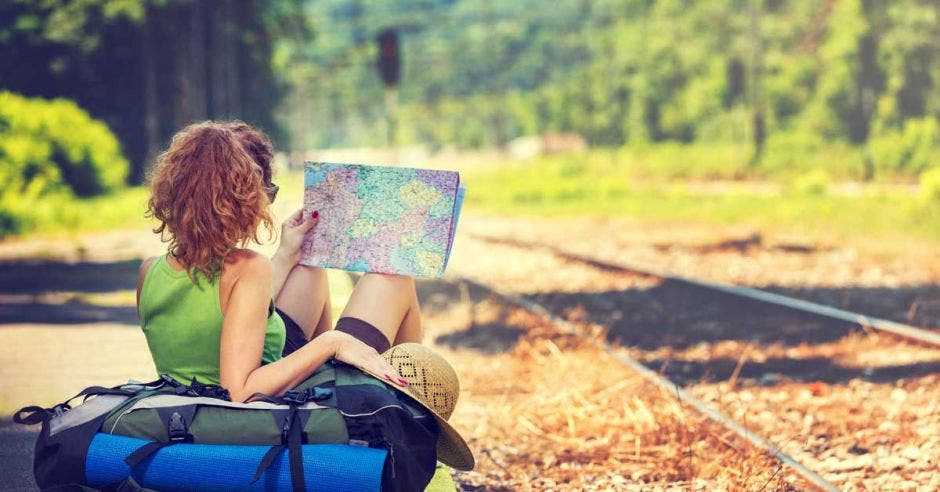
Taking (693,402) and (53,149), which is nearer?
(693,402)

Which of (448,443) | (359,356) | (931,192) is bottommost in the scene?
(931,192)

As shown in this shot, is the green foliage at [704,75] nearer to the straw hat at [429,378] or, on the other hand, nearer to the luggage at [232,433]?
the straw hat at [429,378]

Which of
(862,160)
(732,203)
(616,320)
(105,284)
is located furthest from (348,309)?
(862,160)

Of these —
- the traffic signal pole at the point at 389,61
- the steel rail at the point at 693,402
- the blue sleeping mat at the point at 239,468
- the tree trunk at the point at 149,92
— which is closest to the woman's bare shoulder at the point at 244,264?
the blue sleeping mat at the point at 239,468

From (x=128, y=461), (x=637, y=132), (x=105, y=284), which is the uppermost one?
(x=128, y=461)

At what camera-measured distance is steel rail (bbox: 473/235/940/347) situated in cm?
905

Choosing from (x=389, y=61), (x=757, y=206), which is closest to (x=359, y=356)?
(x=757, y=206)

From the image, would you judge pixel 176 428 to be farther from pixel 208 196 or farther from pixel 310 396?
pixel 208 196

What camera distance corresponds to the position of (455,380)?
4152 mm

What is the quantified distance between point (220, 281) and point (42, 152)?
16.9 meters

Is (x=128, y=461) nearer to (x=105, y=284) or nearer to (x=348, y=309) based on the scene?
(x=348, y=309)

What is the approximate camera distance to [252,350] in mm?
3598

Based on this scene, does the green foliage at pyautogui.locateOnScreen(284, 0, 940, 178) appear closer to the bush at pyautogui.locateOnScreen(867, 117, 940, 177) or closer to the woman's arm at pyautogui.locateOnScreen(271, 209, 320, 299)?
the bush at pyautogui.locateOnScreen(867, 117, 940, 177)

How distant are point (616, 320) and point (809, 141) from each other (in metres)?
36.0
